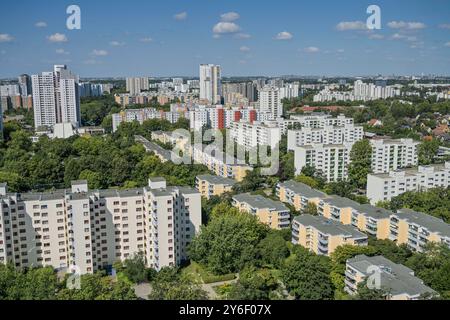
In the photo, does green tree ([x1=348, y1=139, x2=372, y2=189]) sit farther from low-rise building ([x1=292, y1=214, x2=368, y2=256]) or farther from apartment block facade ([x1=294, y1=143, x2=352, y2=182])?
low-rise building ([x1=292, y1=214, x2=368, y2=256])

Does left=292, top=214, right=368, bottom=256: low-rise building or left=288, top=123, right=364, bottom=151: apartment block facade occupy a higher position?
left=288, top=123, right=364, bottom=151: apartment block facade

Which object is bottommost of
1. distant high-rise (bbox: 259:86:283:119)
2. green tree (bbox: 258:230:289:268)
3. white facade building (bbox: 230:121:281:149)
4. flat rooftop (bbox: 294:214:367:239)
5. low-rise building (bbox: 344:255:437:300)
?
green tree (bbox: 258:230:289:268)

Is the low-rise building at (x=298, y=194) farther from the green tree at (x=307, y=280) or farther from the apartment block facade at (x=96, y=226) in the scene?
the green tree at (x=307, y=280)

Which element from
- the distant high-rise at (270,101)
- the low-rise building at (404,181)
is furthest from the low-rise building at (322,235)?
the distant high-rise at (270,101)

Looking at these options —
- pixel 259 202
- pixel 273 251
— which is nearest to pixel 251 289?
pixel 273 251

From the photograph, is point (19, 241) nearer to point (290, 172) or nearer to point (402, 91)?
point (290, 172)

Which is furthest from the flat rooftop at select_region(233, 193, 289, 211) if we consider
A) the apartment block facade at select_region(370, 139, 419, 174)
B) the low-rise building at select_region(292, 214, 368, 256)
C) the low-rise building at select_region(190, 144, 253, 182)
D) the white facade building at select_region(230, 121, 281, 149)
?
the white facade building at select_region(230, 121, 281, 149)

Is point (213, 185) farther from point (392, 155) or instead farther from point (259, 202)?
point (392, 155)
